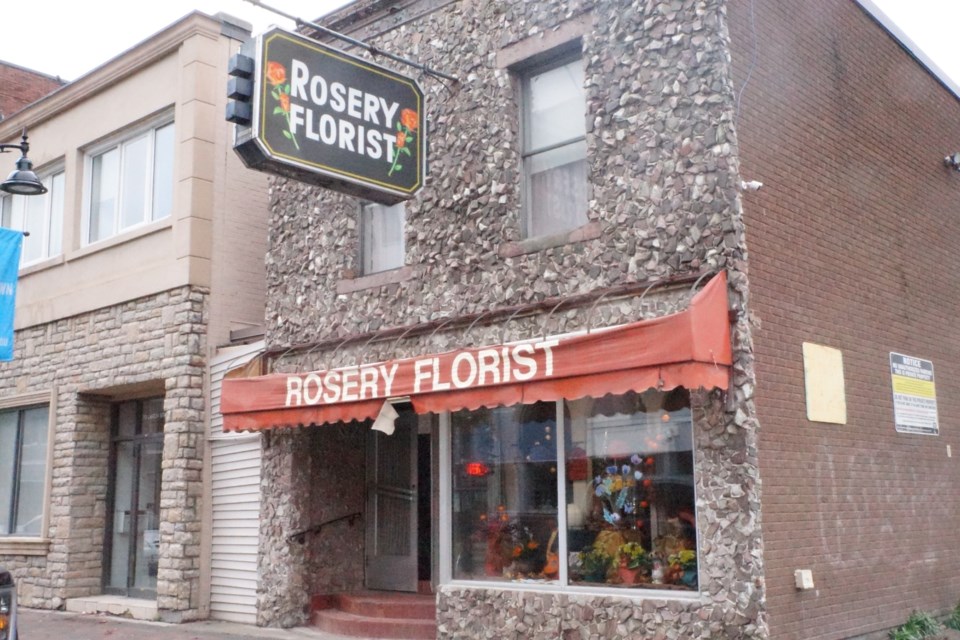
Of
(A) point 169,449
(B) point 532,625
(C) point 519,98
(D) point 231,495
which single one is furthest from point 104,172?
(B) point 532,625

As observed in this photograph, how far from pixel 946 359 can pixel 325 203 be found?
7.32 m

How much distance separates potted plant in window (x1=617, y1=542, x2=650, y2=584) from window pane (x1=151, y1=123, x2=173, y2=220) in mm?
8241

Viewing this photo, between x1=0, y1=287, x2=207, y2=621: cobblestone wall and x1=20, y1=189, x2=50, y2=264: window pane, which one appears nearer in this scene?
x1=0, y1=287, x2=207, y2=621: cobblestone wall

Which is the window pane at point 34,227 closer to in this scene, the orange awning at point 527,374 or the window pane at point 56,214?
the window pane at point 56,214

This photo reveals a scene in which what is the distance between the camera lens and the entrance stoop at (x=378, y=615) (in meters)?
10.5

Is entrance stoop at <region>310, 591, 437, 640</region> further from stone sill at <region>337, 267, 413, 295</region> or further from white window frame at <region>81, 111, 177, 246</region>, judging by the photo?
white window frame at <region>81, 111, 177, 246</region>

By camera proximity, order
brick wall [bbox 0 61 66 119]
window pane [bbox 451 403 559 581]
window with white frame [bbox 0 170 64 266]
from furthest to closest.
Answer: brick wall [bbox 0 61 66 119]
window with white frame [bbox 0 170 64 266]
window pane [bbox 451 403 559 581]

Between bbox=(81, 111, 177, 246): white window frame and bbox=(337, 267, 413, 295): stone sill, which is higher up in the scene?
bbox=(81, 111, 177, 246): white window frame

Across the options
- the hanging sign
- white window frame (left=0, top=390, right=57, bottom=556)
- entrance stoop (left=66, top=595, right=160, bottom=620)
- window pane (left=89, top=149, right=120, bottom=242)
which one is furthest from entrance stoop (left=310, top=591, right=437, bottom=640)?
window pane (left=89, top=149, right=120, bottom=242)

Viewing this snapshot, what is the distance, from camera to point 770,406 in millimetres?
8266

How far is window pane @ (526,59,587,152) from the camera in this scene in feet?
31.9

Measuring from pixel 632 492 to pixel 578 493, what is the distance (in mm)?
596

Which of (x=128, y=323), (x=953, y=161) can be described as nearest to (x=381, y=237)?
(x=128, y=323)

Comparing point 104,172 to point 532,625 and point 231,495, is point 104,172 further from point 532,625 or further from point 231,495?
point 532,625
